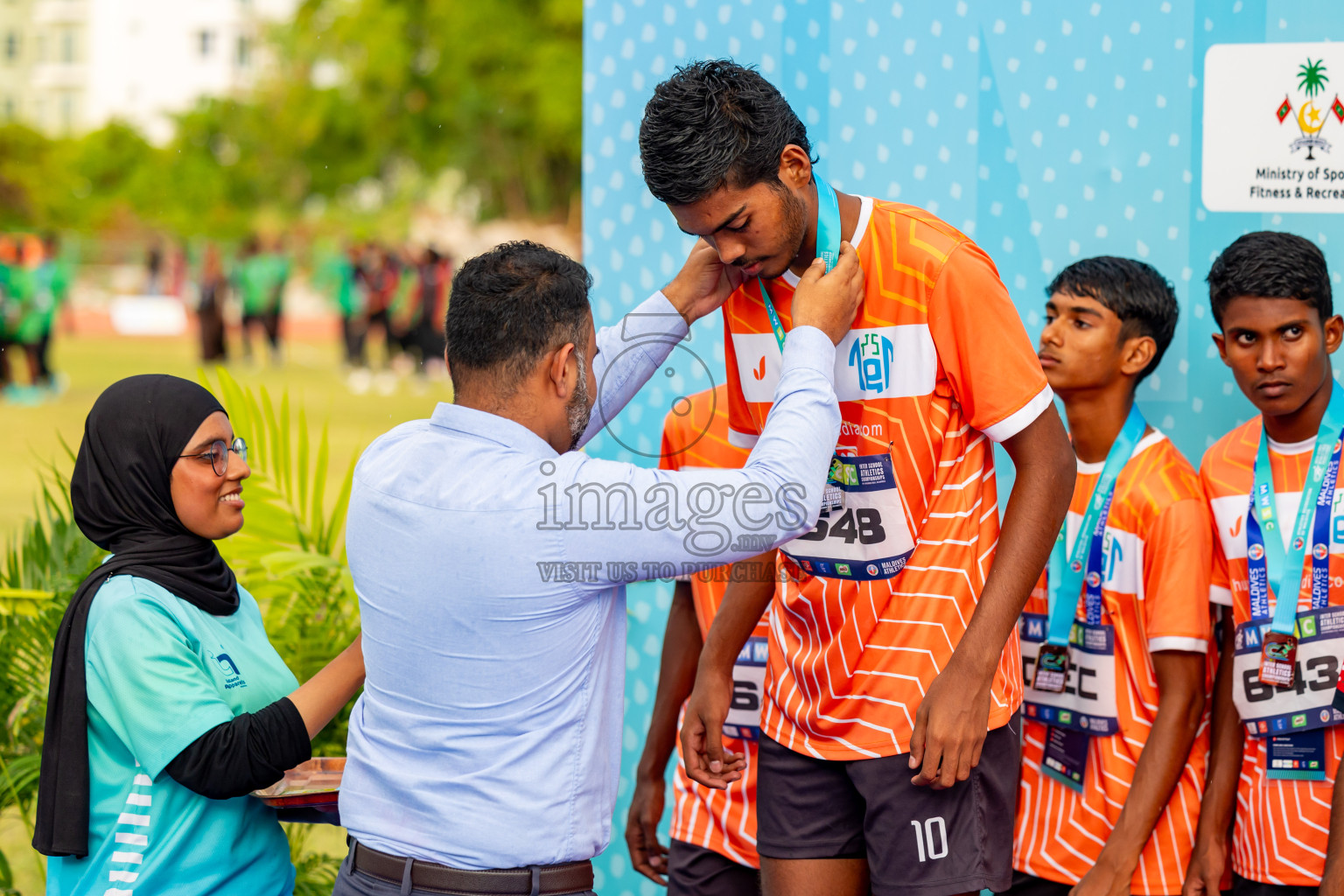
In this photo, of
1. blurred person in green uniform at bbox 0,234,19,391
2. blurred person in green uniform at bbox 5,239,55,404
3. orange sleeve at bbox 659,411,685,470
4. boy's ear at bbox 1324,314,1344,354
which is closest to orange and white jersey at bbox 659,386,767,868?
orange sleeve at bbox 659,411,685,470

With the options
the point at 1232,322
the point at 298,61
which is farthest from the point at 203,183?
the point at 1232,322

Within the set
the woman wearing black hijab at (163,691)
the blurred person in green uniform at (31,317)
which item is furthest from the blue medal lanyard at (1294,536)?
the blurred person in green uniform at (31,317)

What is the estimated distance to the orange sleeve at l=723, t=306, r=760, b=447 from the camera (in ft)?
8.05

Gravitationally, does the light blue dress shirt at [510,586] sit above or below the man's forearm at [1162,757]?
above

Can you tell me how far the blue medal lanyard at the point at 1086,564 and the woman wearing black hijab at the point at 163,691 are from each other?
152 centimetres

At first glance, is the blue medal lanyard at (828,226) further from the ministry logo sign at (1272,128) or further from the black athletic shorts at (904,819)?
the ministry logo sign at (1272,128)

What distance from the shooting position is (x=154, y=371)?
10734mm

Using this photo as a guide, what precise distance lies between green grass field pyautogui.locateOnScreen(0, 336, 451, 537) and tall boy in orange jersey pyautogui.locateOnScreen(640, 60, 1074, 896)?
20.2ft

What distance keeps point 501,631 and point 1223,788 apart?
1.72 m

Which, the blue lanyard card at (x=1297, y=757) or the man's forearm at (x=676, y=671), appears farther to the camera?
the man's forearm at (x=676, y=671)

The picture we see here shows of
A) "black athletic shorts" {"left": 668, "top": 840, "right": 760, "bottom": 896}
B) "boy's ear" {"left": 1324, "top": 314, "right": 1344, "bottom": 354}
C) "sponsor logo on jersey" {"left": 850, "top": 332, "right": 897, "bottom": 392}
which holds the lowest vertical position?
"black athletic shorts" {"left": 668, "top": 840, "right": 760, "bottom": 896}

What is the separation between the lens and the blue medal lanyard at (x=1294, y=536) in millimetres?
2555

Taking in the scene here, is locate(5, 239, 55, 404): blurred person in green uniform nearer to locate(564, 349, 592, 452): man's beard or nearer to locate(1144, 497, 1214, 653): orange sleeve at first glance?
locate(564, 349, 592, 452): man's beard

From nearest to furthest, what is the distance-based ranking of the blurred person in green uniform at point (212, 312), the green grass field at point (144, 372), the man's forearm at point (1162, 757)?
the man's forearm at point (1162, 757) < the green grass field at point (144, 372) < the blurred person in green uniform at point (212, 312)
